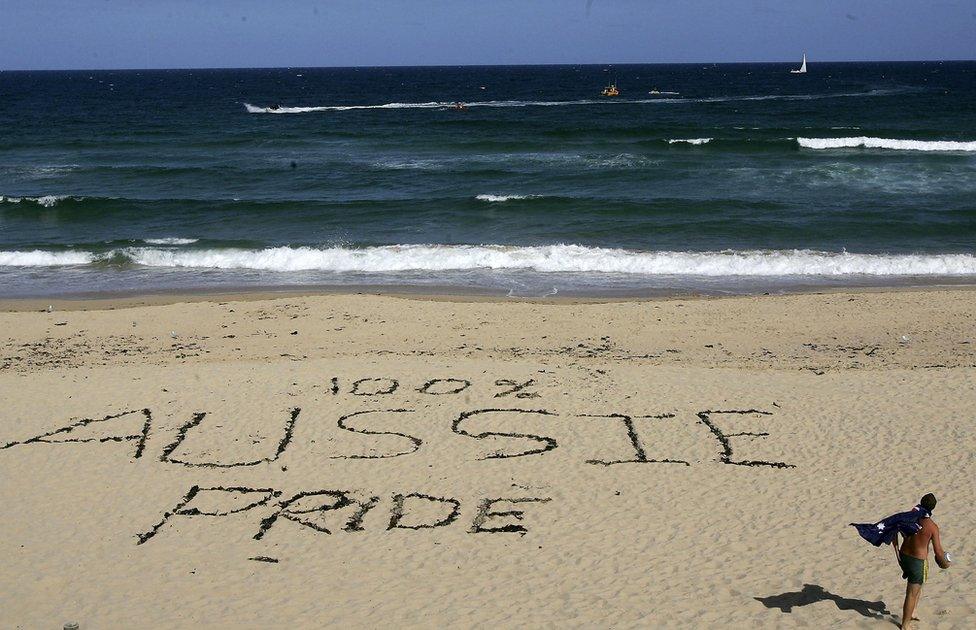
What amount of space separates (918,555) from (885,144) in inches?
1230

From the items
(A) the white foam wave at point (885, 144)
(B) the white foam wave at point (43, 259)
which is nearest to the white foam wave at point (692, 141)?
(A) the white foam wave at point (885, 144)

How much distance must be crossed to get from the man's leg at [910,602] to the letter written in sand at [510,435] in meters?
3.87

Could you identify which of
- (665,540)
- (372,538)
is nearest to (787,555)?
(665,540)

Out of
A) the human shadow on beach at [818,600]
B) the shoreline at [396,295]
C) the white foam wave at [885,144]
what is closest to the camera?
the human shadow on beach at [818,600]

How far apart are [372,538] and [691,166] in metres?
24.4

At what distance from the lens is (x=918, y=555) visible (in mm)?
5895

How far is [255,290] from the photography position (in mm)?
17250

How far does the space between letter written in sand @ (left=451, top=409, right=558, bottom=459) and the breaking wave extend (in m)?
8.37

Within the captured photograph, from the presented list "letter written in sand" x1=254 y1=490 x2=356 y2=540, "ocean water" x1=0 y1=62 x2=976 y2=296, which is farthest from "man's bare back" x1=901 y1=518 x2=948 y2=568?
"ocean water" x1=0 y1=62 x2=976 y2=296

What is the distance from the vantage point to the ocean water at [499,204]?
1820 centimetres

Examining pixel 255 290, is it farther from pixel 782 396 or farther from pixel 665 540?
pixel 665 540

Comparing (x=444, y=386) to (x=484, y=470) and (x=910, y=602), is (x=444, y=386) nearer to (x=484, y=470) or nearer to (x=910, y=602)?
(x=484, y=470)

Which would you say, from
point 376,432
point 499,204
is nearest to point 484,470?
point 376,432

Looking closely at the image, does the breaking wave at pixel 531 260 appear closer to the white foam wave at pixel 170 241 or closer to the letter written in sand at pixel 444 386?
the white foam wave at pixel 170 241
